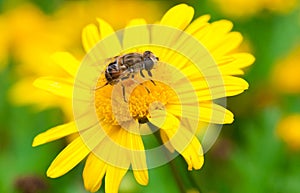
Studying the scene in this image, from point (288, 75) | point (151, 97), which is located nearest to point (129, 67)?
point (151, 97)

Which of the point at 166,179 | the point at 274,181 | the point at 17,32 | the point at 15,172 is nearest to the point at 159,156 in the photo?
the point at 166,179

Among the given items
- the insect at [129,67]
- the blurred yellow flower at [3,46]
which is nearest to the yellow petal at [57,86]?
A: the insect at [129,67]

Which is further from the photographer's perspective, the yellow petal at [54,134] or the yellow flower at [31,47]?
the yellow flower at [31,47]

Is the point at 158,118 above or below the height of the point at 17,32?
below

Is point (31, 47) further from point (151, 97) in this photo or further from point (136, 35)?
point (151, 97)

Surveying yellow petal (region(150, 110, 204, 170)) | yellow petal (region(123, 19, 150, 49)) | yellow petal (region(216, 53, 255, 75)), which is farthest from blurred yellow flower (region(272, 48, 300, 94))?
yellow petal (region(150, 110, 204, 170))

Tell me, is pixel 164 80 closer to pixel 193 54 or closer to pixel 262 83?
pixel 193 54

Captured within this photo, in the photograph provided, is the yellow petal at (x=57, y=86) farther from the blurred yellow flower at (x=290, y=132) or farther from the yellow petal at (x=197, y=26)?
the blurred yellow flower at (x=290, y=132)
